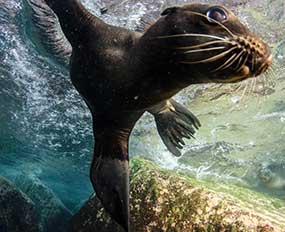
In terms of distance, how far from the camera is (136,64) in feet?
11.2

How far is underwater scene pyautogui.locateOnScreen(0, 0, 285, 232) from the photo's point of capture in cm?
517

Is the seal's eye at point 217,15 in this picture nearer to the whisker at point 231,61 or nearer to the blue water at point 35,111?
the whisker at point 231,61

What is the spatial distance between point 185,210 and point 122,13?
4.55 meters

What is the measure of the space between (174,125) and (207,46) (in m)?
3.26

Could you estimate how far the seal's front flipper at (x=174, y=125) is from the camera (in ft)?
19.0

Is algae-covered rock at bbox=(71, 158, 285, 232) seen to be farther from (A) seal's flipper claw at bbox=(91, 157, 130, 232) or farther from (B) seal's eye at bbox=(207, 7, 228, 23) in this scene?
(B) seal's eye at bbox=(207, 7, 228, 23)

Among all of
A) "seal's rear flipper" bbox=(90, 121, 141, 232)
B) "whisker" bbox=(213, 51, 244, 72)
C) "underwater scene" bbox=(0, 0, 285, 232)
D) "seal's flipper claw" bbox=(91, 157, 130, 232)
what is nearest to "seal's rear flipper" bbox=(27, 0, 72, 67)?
"underwater scene" bbox=(0, 0, 285, 232)

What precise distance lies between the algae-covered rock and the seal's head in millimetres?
3003

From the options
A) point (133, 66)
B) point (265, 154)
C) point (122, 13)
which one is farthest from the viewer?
point (265, 154)

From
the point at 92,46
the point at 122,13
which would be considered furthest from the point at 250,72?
the point at 122,13

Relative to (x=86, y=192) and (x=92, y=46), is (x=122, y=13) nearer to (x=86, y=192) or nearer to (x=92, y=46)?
(x=92, y=46)

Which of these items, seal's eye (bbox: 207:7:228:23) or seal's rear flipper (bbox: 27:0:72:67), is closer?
seal's eye (bbox: 207:7:228:23)

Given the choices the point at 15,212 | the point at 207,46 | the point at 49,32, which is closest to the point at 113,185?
the point at 207,46

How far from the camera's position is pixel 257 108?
1146 centimetres
